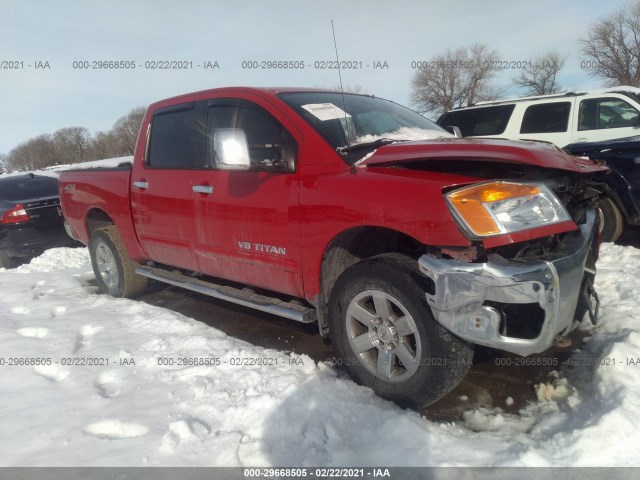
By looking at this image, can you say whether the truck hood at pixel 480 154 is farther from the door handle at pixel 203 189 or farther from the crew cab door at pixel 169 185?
the crew cab door at pixel 169 185

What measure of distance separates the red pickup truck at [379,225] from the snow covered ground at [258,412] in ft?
1.02

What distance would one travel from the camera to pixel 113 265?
16.6 ft

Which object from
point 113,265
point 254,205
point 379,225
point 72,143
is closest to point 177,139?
point 254,205

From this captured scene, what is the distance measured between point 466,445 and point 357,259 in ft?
4.15

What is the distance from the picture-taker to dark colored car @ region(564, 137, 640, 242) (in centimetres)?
503

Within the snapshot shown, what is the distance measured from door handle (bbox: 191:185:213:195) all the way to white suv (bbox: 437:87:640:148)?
603cm

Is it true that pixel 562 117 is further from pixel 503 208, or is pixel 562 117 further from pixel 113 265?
pixel 113 265

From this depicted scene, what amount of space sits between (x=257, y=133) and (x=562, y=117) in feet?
20.1

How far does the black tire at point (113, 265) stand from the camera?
488 centimetres

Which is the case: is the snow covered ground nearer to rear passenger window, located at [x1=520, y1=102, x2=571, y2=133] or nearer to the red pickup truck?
the red pickup truck

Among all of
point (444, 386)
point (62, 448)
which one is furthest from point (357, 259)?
point (62, 448)

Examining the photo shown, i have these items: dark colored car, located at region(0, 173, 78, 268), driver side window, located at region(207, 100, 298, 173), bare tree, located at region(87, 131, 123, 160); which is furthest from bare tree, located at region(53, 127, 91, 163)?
driver side window, located at region(207, 100, 298, 173)

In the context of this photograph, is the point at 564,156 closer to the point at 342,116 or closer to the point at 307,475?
the point at 342,116

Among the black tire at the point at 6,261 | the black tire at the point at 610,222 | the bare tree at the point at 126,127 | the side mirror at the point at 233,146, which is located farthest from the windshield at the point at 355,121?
the bare tree at the point at 126,127
